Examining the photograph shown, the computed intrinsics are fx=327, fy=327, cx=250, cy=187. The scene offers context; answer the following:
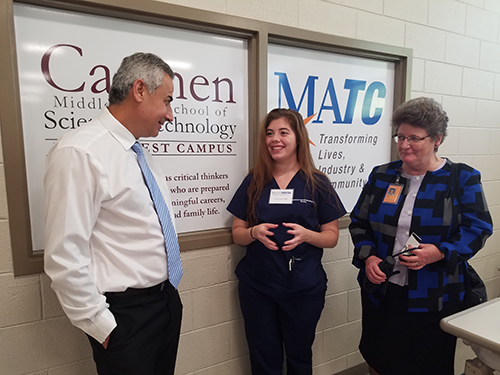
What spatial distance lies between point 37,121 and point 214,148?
774mm

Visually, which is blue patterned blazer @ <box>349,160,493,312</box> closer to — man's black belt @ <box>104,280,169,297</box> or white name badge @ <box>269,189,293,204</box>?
white name badge @ <box>269,189,293,204</box>

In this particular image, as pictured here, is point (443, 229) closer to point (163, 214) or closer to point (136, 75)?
point (163, 214)

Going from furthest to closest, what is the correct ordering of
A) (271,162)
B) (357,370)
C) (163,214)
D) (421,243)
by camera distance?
(357,370)
(271,162)
(421,243)
(163,214)

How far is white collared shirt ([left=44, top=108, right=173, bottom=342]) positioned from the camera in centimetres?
95

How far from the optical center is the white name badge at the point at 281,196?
1.54 m

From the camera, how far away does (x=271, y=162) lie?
1.63m

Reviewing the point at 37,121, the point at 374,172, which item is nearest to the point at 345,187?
the point at 374,172

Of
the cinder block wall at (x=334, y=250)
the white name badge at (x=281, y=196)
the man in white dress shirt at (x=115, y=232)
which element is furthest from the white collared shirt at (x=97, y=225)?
the white name badge at (x=281, y=196)

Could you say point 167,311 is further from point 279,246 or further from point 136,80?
point 136,80

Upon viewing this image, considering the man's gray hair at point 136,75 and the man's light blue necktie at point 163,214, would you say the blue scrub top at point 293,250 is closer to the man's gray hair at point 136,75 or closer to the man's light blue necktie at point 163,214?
the man's light blue necktie at point 163,214

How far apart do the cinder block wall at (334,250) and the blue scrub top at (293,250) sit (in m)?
0.25

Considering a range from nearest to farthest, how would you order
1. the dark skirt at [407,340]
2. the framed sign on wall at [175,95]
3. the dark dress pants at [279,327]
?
1. the framed sign on wall at [175,95]
2. the dark skirt at [407,340]
3. the dark dress pants at [279,327]

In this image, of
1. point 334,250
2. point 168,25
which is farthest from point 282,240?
point 168,25

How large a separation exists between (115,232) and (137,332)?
351 millimetres
